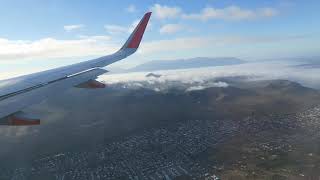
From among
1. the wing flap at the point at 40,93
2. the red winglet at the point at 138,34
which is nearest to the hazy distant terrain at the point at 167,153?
the red winglet at the point at 138,34

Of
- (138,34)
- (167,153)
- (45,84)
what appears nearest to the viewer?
(45,84)

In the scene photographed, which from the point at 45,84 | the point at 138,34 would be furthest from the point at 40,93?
the point at 138,34

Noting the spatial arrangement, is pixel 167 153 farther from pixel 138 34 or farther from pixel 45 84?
pixel 45 84

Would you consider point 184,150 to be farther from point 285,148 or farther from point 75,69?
point 75,69

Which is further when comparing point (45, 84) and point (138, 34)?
point (138, 34)

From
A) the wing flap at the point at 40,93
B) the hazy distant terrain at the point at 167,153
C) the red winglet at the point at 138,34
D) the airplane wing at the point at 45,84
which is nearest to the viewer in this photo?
the airplane wing at the point at 45,84

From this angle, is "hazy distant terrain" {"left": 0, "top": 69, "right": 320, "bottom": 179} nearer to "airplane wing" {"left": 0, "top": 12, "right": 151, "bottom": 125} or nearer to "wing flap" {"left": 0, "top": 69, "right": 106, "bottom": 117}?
"airplane wing" {"left": 0, "top": 12, "right": 151, "bottom": 125}

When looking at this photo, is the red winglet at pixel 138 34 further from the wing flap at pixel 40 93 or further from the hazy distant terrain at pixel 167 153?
the hazy distant terrain at pixel 167 153

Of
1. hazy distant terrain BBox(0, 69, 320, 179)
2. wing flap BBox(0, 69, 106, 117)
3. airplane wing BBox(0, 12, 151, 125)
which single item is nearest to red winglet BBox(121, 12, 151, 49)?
airplane wing BBox(0, 12, 151, 125)
